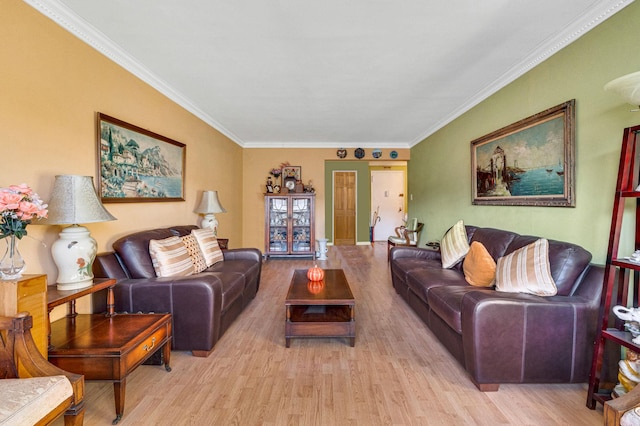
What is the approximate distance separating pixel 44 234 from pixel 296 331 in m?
1.87

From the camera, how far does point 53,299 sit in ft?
5.20

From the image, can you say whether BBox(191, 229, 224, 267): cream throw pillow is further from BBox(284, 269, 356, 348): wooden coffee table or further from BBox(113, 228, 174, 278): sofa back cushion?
BBox(284, 269, 356, 348): wooden coffee table

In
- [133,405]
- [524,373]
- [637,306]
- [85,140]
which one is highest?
[85,140]

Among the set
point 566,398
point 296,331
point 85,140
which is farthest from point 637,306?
point 85,140

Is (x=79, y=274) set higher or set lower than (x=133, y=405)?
higher

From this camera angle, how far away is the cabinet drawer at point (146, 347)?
162 centimetres

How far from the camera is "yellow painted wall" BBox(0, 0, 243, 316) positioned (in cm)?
171

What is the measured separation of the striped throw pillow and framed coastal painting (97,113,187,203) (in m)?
0.58

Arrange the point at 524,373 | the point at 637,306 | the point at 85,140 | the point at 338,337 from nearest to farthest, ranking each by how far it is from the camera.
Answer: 1. the point at 637,306
2. the point at 524,373
3. the point at 85,140
4. the point at 338,337

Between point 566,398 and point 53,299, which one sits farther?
point 566,398

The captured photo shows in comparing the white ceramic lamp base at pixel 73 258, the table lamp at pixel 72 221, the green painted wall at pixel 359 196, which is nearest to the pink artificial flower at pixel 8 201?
the table lamp at pixel 72 221

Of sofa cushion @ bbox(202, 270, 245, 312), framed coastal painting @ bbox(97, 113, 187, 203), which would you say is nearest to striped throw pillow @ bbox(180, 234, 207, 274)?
sofa cushion @ bbox(202, 270, 245, 312)

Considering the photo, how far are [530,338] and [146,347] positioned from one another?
234 cm

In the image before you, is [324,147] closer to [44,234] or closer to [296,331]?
[296,331]
